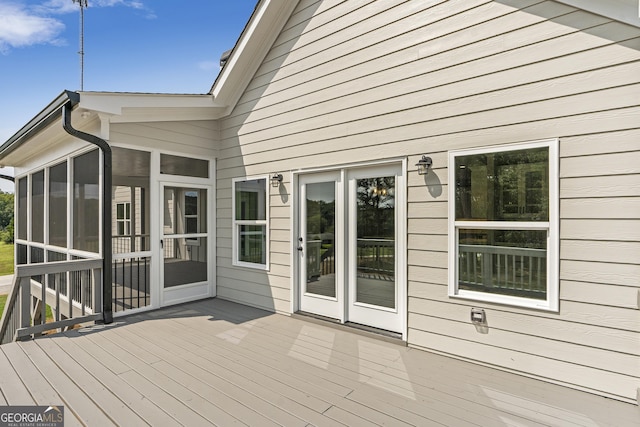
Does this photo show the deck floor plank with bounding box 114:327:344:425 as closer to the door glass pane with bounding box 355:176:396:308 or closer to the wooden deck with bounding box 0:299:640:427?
the wooden deck with bounding box 0:299:640:427

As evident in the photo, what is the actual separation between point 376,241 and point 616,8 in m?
2.80

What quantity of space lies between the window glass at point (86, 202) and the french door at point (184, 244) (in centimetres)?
81

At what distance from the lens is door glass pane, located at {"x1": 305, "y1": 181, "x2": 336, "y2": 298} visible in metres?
4.23

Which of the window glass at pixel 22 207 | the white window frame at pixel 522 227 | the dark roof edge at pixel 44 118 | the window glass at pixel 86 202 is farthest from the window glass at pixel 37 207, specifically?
the white window frame at pixel 522 227

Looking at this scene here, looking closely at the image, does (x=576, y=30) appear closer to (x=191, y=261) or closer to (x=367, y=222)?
(x=367, y=222)

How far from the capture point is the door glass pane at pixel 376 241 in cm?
373

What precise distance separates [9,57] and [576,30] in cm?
1838

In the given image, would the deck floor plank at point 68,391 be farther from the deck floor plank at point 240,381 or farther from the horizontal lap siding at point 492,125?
the horizontal lap siding at point 492,125

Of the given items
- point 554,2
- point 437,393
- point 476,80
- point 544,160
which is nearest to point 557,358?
point 437,393

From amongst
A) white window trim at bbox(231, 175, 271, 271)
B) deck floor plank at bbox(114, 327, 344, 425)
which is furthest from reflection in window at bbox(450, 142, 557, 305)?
white window trim at bbox(231, 175, 271, 271)

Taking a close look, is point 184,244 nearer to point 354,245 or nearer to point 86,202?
point 86,202

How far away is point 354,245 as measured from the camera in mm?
3996

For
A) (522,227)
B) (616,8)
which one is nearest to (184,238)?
(522,227)

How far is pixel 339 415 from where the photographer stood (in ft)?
7.43
